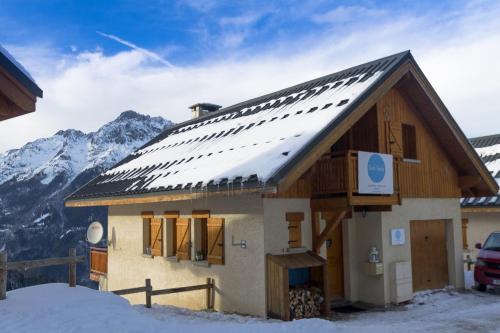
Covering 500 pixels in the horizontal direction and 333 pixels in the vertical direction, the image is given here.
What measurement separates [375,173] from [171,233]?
6.28m

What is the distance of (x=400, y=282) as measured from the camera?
12.8 metres

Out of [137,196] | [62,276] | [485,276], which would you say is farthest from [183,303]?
[62,276]

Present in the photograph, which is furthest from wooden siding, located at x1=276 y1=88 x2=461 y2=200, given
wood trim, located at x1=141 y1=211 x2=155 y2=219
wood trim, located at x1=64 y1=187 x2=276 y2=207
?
wood trim, located at x1=141 y1=211 x2=155 y2=219

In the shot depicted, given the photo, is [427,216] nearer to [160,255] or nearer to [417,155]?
[417,155]

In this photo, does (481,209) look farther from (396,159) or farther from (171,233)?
(171,233)

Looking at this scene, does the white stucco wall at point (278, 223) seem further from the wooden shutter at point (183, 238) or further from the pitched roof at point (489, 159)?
the pitched roof at point (489, 159)

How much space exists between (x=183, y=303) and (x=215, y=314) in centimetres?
233

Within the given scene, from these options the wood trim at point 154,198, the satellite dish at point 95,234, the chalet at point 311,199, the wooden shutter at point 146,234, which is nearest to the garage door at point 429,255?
the chalet at point 311,199

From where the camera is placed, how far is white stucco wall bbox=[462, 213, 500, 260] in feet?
64.3

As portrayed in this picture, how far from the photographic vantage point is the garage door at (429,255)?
14297 millimetres

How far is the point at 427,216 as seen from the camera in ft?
Answer: 48.0

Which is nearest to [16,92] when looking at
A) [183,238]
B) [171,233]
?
[183,238]

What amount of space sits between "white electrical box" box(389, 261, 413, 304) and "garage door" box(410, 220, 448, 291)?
1254 millimetres

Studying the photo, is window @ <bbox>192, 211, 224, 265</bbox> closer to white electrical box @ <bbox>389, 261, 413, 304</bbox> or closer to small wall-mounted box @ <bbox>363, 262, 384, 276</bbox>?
small wall-mounted box @ <bbox>363, 262, 384, 276</bbox>
